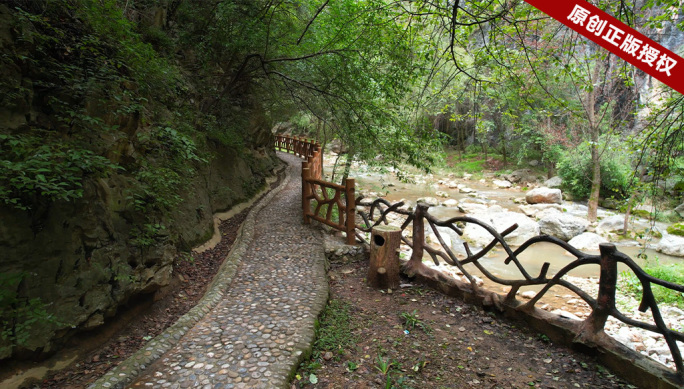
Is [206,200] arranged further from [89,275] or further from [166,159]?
[89,275]

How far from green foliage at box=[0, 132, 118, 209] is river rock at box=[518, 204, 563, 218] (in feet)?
42.6

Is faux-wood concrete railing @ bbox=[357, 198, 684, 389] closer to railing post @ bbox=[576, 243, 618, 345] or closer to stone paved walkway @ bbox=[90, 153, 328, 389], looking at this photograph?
railing post @ bbox=[576, 243, 618, 345]

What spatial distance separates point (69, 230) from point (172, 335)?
1258 mm

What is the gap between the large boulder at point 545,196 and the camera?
13.4 m

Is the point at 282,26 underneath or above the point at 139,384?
above

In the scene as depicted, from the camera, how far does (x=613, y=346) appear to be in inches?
108

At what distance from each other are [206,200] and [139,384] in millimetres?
4024

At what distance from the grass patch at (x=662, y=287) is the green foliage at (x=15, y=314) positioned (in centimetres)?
778

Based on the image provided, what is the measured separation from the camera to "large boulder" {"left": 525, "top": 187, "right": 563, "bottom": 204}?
1339 centimetres

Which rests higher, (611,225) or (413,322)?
(611,225)

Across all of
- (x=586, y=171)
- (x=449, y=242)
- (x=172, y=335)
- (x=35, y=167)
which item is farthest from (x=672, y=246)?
(x=35, y=167)

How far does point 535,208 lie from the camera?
1273cm

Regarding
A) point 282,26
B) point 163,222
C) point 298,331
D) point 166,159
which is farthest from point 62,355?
point 282,26

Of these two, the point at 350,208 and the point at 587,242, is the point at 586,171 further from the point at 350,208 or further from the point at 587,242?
the point at 350,208
